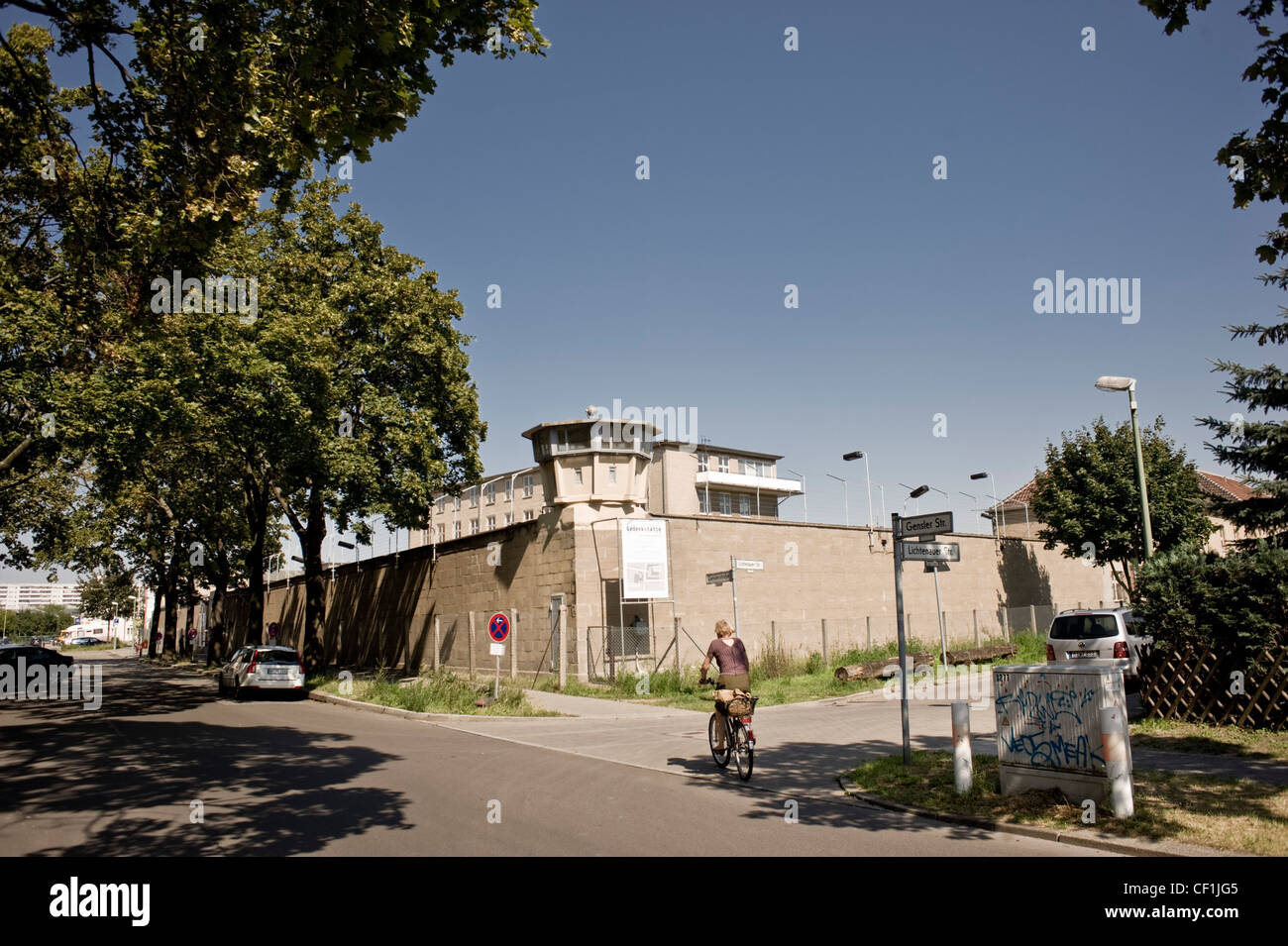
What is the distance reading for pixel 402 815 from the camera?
311 inches

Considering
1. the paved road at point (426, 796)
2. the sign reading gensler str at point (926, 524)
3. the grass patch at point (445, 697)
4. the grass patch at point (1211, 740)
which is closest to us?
the paved road at point (426, 796)

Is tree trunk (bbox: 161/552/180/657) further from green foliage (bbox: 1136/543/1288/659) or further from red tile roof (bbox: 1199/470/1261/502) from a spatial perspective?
red tile roof (bbox: 1199/470/1261/502)

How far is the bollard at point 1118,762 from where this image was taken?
7039 mm

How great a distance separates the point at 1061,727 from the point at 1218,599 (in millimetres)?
6277

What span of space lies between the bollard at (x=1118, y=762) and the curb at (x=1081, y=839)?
50cm

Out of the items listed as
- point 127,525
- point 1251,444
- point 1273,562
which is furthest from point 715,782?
point 127,525

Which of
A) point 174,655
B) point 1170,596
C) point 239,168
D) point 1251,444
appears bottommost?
point 174,655

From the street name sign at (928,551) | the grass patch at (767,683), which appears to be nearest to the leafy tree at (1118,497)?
the grass patch at (767,683)

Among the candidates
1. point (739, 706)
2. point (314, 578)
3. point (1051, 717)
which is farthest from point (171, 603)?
point (1051, 717)

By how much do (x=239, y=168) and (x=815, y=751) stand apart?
10.4 metres

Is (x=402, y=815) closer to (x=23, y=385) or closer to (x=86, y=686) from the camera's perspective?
(x=23, y=385)

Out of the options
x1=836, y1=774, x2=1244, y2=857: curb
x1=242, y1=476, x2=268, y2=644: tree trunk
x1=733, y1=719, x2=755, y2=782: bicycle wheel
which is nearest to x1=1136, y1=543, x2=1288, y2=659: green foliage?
x1=836, y1=774, x2=1244, y2=857: curb

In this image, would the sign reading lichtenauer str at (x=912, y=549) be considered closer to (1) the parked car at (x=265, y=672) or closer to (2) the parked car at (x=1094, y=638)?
(2) the parked car at (x=1094, y=638)

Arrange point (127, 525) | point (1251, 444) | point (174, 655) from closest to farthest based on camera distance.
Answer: point (1251, 444)
point (127, 525)
point (174, 655)
